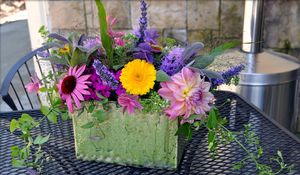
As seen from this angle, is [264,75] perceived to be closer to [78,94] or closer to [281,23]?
[281,23]

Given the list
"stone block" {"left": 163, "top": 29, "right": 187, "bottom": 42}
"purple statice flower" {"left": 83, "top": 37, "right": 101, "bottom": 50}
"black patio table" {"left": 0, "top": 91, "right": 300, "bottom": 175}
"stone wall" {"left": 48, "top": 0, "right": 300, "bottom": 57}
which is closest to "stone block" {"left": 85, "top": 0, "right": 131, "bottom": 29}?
"stone wall" {"left": 48, "top": 0, "right": 300, "bottom": 57}

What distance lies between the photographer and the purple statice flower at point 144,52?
35.1 inches

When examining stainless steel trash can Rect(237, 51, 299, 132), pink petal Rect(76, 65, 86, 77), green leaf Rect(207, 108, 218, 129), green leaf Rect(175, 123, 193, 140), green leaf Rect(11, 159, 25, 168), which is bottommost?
stainless steel trash can Rect(237, 51, 299, 132)

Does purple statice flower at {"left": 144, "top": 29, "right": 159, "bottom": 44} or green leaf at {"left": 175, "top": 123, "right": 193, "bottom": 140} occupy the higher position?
purple statice flower at {"left": 144, "top": 29, "right": 159, "bottom": 44}

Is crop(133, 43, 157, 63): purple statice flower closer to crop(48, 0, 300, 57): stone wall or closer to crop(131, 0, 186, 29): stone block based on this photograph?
crop(48, 0, 300, 57): stone wall

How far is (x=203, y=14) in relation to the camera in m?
2.49

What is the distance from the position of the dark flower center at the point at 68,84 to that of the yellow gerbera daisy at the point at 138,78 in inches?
4.8

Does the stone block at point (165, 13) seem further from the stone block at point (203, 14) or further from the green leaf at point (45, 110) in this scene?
Result: the green leaf at point (45, 110)

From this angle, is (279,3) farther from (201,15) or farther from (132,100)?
(132,100)

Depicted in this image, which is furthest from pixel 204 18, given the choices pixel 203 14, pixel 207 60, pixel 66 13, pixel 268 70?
pixel 207 60

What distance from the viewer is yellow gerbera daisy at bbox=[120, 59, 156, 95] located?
82 cm

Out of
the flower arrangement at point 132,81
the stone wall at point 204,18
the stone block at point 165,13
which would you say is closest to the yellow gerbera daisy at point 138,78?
the flower arrangement at point 132,81

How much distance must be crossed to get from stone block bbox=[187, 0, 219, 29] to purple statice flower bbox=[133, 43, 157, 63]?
1657 mm

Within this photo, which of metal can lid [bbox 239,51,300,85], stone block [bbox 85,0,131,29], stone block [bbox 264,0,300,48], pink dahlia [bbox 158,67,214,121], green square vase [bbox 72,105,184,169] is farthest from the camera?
stone block [bbox 85,0,131,29]
